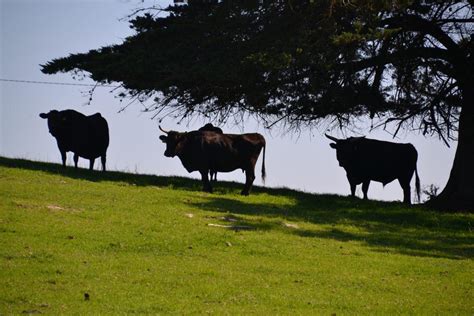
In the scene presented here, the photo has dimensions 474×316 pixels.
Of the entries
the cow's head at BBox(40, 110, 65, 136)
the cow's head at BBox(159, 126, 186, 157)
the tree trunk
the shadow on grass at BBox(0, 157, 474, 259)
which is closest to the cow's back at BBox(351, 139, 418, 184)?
the tree trunk

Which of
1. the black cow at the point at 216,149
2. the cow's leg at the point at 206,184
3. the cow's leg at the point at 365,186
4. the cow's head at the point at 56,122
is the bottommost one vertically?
the cow's leg at the point at 206,184

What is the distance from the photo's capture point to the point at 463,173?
90.0ft

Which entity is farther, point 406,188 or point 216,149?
point 406,188

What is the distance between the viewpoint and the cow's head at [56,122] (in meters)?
29.1

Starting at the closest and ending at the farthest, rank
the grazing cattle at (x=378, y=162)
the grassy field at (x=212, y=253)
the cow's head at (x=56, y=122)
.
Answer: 1. the grassy field at (x=212, y=253)
2. the cow's head at (x=56, y=122)
3. the grazing cattle at (x=378, y=162)

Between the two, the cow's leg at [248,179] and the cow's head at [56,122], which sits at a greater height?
the cow's head at [56,122]

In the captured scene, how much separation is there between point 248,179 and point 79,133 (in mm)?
6372

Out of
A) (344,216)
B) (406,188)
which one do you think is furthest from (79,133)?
(406,188)

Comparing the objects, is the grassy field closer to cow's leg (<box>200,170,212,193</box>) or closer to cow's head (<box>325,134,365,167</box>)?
cow's leg (<box>200,170,212,193</box>)

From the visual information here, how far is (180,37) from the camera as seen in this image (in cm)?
2666

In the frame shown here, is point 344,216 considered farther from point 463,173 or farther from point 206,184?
point 463,173

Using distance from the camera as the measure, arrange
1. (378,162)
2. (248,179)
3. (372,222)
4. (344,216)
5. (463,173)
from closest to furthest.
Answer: (372,222), (344,216), (248,179), (463,173), (378,162)

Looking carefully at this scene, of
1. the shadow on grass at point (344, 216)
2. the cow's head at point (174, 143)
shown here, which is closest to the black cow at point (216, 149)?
the cow's head at point (174, 143)

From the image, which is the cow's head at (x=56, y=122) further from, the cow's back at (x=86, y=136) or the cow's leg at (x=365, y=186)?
the cow's leg at (x=365, y=186)
